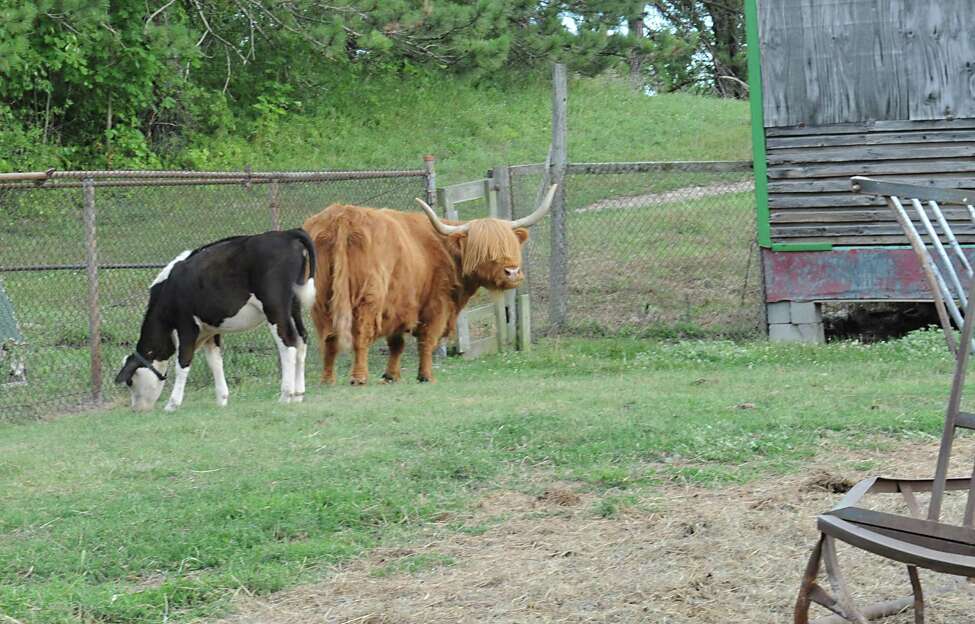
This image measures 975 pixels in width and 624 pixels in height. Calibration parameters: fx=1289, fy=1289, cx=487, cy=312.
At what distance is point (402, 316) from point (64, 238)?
25.3 ft

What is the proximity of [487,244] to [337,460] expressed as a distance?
474cm

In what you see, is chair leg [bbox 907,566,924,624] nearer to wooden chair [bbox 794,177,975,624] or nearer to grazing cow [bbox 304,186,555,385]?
wooden chair [bbox 794,177,975,624]

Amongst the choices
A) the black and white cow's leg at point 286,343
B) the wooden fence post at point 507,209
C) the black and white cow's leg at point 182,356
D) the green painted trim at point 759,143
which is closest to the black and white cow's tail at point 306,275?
the black and white cow's leg at point 286,343

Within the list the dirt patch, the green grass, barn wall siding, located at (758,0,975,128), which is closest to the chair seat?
the green grass

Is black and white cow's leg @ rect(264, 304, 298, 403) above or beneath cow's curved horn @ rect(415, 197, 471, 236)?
beneath

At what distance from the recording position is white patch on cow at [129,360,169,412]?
9.86 metres

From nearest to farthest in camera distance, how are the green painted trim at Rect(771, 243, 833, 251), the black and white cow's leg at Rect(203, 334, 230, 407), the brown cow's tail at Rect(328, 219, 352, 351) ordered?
the black and white cow's leg at Rect(203, 334, 230, 407)
the brown cow's tail at Rect(328, 219, 352, 351)
the green painted trim at Rect(771, 243, 833, 251)

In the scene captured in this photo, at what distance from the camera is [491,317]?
13664 mm

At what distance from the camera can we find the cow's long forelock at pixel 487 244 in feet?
38.1

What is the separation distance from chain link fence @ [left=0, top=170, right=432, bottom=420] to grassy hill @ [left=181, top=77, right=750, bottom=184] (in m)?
2.24

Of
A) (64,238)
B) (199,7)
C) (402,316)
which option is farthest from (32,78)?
(402,316)

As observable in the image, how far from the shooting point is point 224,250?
9.80 m

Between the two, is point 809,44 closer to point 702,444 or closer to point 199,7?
point 702,444

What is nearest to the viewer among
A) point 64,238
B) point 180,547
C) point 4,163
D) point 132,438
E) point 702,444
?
point 180,547
